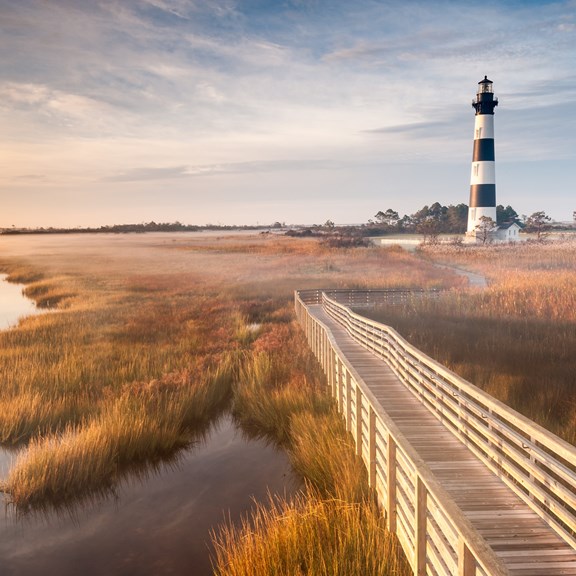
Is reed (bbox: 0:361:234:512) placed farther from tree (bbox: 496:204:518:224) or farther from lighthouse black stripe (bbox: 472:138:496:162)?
tree (bbox: 496:204:518:224)

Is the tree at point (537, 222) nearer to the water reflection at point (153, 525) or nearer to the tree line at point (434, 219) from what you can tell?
the tree line at point (434, 219)

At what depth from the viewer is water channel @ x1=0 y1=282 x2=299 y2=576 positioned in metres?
7.27

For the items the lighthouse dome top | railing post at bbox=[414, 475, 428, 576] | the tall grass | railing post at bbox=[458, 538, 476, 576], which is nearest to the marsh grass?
the tall grass

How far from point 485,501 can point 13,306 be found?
3130cm

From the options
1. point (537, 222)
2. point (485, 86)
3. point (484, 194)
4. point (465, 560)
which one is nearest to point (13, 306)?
point (465, 560)

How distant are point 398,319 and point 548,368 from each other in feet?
22.9

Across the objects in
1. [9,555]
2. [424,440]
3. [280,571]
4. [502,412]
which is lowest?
[9,555]

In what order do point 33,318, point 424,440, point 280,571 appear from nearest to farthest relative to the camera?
point 280,571 → point 424,440 → point 33,318

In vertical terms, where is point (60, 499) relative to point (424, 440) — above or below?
below

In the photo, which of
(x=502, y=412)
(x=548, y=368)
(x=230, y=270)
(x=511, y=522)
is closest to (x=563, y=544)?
(x=511, y=522)

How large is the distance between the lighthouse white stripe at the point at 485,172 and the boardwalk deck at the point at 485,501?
4831cm

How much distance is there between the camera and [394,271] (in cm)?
3572

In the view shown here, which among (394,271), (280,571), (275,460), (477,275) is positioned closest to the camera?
(280,571)

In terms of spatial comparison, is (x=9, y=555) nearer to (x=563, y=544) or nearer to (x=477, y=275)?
(x=563, y=544)
